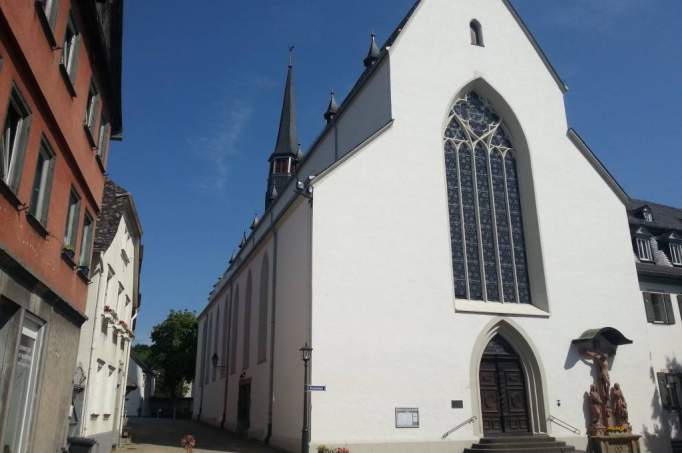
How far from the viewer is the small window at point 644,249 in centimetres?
2486

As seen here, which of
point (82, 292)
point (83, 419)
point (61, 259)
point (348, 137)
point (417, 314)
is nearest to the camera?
point (61, 259)

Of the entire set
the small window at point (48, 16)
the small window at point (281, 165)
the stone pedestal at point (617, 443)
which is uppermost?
the small window at point (281, 165)

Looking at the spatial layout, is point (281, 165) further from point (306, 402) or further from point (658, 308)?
point (306, 402)

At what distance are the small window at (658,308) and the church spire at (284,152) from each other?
89.1 ft

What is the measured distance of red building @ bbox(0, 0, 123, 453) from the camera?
294 inches

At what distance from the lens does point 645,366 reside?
64.6 ft

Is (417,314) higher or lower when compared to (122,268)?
lower

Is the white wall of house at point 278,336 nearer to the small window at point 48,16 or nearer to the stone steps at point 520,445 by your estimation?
the stone steps at point 520,445

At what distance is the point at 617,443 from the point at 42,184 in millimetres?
17521

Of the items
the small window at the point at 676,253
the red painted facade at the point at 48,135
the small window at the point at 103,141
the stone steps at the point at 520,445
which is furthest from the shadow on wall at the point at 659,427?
the small window at the point at 103,141

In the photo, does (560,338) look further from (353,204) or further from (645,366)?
(353,204)

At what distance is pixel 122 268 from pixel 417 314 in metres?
9.65

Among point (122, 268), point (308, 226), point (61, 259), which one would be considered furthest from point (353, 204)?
point (61, 259)

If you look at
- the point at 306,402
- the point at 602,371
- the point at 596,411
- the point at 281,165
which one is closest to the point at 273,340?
the point at 306,402
